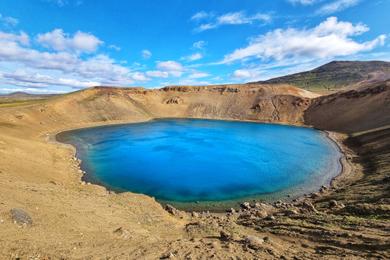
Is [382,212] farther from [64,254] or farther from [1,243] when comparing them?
[1,243]

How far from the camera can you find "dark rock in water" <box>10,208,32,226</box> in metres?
12.5

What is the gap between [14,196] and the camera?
52.1ft

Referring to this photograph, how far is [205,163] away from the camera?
137ft

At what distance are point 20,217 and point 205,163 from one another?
30.4m

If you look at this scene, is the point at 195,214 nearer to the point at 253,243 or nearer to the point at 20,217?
the point at 253,243

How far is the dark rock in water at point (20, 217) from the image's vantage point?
12523 millimetres

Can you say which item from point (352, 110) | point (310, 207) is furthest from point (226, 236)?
point (352, 110)

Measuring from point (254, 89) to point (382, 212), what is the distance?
4188 inches

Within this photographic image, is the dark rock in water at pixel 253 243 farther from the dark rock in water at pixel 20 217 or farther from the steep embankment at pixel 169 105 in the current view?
the steep embankment at pixel 169 105

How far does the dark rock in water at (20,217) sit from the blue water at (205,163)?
15849 millimetres

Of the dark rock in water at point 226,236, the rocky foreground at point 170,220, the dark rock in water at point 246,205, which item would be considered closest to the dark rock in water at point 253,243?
the rocky foreground at point 170,220

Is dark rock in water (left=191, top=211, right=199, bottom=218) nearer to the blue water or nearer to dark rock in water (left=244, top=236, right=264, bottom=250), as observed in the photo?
the blue water

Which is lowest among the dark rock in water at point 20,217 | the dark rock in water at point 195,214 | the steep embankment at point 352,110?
the dark rock in water at point 195,214

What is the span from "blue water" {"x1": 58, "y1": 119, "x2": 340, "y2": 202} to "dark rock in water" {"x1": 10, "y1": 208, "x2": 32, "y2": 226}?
624 inches
